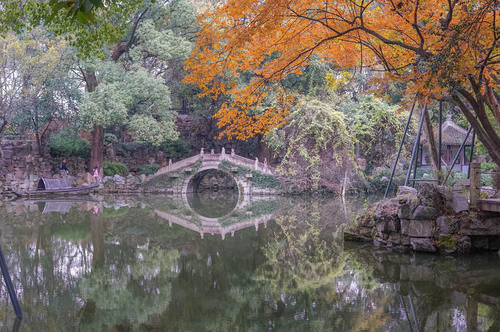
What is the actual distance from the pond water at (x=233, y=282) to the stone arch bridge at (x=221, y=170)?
11714mm

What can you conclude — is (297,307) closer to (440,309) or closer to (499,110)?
(440,309)

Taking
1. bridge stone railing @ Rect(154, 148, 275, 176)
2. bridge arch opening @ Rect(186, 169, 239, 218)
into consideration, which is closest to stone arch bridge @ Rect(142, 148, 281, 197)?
bridge stone railing @ Rect(154, 148, 275, 176)

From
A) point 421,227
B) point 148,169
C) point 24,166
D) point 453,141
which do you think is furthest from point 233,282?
point 148,169

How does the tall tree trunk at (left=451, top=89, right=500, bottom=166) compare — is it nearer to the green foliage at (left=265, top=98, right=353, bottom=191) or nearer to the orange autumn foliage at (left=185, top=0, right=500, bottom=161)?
the orange autumn foliage at (left=185, top=0, right=500, bottom=161)

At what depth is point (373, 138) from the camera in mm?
23703

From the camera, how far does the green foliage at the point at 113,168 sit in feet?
83.8

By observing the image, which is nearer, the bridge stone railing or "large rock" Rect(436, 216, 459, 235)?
"large rock" Rect(436, 216, 459, 235)

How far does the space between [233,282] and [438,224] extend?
13.4ft

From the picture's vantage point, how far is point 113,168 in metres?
25.8

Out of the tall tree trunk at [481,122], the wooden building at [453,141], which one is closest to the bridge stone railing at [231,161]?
the wooden building at [453,141]

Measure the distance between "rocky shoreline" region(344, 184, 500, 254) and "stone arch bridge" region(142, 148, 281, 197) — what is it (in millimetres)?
14377

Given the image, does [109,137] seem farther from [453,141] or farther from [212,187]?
[453,141]

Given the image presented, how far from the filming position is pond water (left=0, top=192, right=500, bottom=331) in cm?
505

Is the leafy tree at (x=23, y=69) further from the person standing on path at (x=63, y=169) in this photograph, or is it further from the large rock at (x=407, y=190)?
the large rock at (x=407, y=190)
